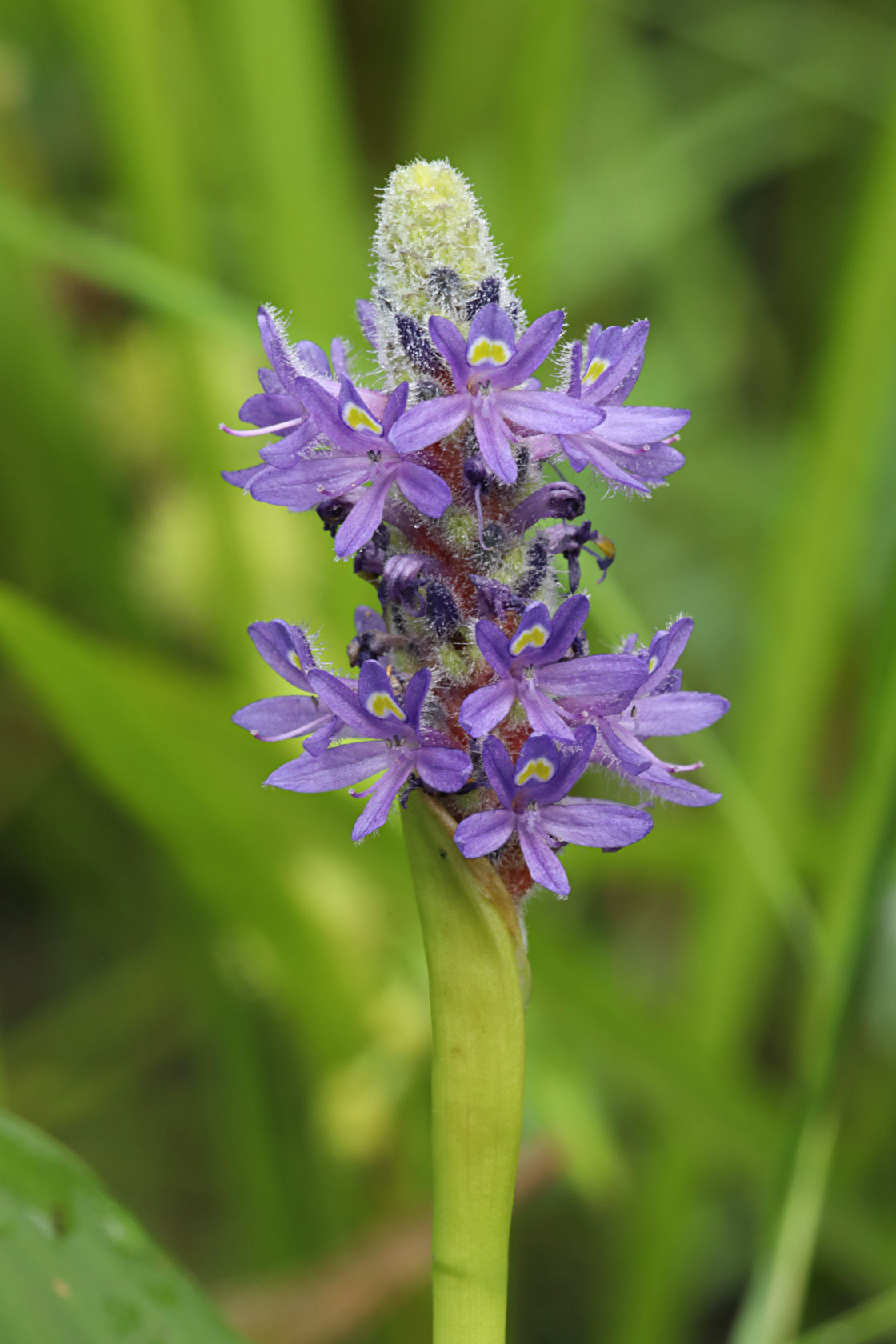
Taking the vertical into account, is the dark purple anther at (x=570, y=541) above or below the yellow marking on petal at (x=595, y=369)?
below

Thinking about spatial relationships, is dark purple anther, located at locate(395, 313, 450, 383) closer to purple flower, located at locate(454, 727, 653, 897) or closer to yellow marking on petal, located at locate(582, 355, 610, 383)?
yellow marking on petal, located at locate(582, 355, 610, 383)

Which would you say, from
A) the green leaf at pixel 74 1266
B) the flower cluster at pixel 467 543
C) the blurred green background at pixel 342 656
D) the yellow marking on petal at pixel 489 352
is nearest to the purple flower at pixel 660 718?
the flower cluster at pixel 467 543

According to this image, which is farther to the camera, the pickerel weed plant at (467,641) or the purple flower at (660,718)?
the purple flower at (660,718)

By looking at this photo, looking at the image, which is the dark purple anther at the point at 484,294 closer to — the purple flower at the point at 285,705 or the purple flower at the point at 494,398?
the purple flower at the point at 494,398

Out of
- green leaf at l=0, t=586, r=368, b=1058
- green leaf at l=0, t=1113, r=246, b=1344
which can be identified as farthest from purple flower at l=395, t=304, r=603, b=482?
green leaf at l=0, t=586, r=368, b=1058

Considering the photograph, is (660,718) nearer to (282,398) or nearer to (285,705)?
(285,705)

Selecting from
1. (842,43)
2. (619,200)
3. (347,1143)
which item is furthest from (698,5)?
(347,1143)

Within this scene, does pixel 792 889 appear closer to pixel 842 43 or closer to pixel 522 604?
pixel 522 604

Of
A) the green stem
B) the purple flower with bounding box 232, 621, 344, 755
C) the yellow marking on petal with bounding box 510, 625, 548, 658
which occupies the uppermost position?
the yellow marking on petal with bounding box 510, 625, 548, 658
